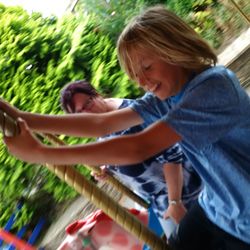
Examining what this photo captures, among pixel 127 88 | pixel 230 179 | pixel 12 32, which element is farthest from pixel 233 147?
pixel 12 32

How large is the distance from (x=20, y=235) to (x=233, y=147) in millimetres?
2327

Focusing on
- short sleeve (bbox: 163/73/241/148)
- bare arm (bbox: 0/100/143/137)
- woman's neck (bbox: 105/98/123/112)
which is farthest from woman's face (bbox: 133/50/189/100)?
woman's neck (bbox: 105/98/123/112)

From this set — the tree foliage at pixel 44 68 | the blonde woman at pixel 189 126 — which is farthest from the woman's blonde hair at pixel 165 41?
the tree foliage at pixel 44 68

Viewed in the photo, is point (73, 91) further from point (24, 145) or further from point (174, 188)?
point (24, 145)

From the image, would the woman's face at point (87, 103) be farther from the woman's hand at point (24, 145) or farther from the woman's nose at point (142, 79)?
Answer: the woman's hand at point (24, 145)

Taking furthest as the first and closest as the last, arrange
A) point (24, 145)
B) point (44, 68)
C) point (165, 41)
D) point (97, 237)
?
point (44, 68)
point (97, 237)
point (165, 41)
point (24, 145)

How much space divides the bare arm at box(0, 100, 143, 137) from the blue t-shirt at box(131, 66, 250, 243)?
29 cm

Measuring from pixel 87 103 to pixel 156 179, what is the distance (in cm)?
44

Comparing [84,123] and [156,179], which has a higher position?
[84,123]

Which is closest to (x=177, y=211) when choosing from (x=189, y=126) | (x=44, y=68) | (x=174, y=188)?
(x=174, y=188)

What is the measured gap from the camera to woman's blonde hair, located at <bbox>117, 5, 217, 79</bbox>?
42.6 inches

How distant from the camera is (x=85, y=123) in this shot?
1.50m

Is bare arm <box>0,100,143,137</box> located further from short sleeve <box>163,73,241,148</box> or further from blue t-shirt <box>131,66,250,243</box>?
short sleeve <box>163,73,241,148</box>

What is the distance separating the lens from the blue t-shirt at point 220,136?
1006mm
